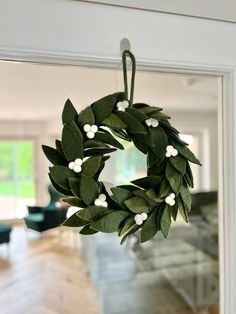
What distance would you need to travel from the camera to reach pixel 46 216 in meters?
0.83

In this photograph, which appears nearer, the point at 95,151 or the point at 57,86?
the point at 95,151

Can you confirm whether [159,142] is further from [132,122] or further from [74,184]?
[74,184]

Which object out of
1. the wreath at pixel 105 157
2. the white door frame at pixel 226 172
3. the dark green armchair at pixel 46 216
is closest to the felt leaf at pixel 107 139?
the wreath at pixel 105 157

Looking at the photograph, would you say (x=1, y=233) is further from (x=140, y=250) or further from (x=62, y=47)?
(x=140, y=250)

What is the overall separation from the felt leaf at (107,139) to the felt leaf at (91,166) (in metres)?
0.03

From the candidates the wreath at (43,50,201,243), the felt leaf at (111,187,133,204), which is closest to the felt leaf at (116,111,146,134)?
the wreath at (43,50,201,243)

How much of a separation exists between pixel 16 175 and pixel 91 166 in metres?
0.63

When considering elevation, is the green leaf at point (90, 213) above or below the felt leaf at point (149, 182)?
below

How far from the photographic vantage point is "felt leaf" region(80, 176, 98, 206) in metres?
0.47

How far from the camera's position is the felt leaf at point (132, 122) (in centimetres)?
49

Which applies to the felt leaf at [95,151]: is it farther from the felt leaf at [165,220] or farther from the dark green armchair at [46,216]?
the dark green armchair at [46,216]

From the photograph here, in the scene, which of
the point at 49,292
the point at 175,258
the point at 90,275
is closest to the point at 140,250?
the point at 175,258

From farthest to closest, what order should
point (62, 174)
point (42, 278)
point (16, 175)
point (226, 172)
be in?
point (42, 278) → point (16, 175) → point (226, 172) → point (62, 174)

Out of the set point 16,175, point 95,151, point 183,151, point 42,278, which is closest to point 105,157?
point 95,151
